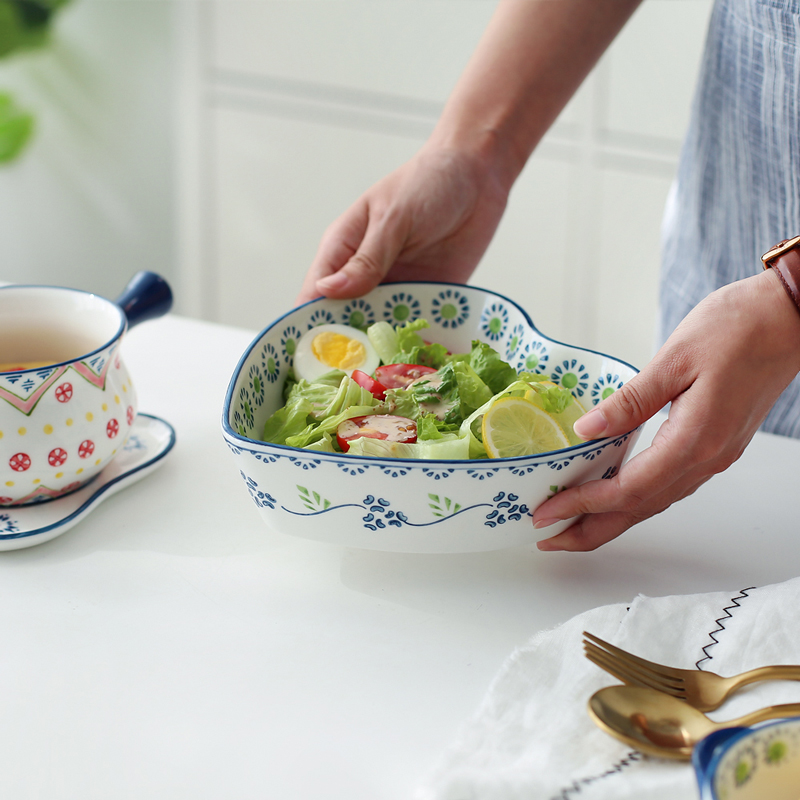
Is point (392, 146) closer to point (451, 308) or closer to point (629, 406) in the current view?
point (451, 308)

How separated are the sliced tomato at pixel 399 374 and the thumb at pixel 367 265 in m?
0.15

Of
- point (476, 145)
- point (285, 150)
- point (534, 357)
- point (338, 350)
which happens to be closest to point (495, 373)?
point (534, 357)

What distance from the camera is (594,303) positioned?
2.64 meters

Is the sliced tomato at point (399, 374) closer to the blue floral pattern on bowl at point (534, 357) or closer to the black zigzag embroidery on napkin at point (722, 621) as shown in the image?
the blue floral pattern on bowl at point (534, 357)

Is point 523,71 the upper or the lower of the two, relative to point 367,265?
upper

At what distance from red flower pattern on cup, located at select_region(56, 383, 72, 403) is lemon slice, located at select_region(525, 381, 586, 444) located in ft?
1.33

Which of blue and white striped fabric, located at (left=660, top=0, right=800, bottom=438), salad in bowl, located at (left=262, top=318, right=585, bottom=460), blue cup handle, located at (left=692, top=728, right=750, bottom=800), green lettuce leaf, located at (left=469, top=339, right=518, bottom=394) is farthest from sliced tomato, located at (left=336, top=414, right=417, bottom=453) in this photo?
blue and white striped fabric, located at (left=660, top=0, right=800, bottom=438)

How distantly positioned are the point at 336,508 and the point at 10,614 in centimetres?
28

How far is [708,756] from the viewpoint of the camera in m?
0.41

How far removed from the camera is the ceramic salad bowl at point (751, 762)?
0.40 meters

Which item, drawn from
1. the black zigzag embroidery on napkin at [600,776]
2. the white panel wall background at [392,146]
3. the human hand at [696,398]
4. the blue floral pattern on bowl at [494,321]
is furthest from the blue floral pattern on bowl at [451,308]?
the white panel wall background at [392,146]

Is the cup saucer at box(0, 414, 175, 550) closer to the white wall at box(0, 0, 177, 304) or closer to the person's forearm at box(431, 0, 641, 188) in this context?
the person's forearm at box(431, 0, 641, 188)

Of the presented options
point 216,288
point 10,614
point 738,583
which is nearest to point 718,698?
point 738,583

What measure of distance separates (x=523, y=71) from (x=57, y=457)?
30.8 inches
